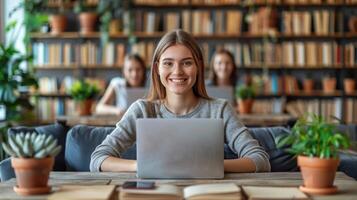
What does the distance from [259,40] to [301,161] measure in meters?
5.41

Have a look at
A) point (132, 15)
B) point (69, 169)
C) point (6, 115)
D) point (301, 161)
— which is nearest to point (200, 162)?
point (301, 161)

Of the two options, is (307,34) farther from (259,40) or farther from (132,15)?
(132,15)

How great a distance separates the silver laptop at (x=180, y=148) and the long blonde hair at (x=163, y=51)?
1.93ft

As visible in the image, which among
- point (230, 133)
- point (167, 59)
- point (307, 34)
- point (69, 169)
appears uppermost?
→ point (307, 34)

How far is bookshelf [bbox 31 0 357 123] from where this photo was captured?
699 cm

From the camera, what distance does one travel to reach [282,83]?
23.3 feet

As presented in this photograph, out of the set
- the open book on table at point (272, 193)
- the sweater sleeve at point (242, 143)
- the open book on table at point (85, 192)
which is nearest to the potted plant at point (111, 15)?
Answer: the sweater sleeve at point (242, 143)

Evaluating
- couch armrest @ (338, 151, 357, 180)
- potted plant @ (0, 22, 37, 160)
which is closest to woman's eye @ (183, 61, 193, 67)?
couch armrest @ (338, 151, 357, 180)

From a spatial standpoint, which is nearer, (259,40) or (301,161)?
(301,161)

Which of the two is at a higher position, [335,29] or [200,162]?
[335,29]

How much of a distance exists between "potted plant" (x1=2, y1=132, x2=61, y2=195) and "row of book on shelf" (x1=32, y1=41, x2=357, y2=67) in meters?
5.19

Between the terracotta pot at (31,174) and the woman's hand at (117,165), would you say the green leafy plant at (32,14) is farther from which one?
the terracotta pot at (31,174)

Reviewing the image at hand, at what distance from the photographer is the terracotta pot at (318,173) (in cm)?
182

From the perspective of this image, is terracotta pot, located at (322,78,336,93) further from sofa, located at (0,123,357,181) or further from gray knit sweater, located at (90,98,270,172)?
gray knit sweater, located at (90,98,270,172)
